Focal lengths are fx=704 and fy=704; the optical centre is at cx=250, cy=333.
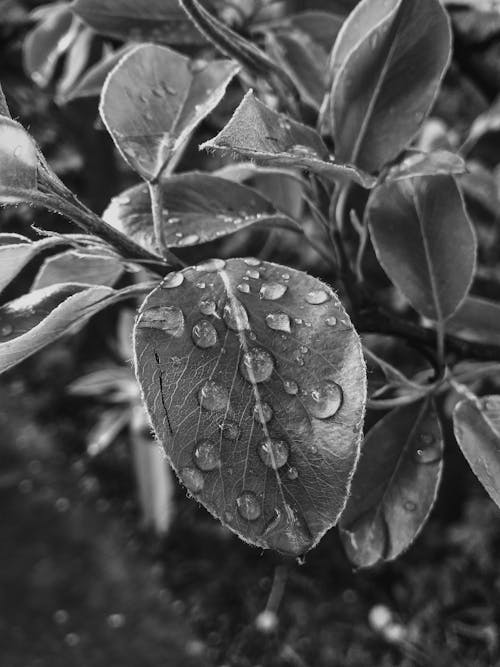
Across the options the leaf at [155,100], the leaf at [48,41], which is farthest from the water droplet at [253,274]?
the leaf at [48,41]

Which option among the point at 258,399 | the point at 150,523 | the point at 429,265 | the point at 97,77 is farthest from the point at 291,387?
the point at 150,523

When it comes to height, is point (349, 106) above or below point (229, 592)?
above

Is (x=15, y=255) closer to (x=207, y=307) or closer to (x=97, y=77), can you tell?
(x=207, y=307)

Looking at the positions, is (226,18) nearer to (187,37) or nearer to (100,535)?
(187,37)

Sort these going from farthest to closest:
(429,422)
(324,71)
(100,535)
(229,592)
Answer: (100,535) < (229,592) < (324,71) < (429,422)

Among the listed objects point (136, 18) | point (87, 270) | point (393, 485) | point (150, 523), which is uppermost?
point (136, 18)

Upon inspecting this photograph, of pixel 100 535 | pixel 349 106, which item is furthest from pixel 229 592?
pixel 349 106
